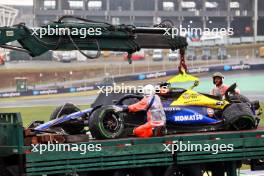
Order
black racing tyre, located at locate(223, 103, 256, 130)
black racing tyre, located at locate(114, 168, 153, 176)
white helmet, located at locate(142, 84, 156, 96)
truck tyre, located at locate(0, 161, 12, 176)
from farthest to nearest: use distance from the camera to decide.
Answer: black racing tyre, located at locate(223, 103, 256, 130), white helmet, located at locate(142, 84, 156, 96), black racing tyre, located at locate(114, 168, 153, 176), truck tyre, located at locate(0, 161, 12, 176)

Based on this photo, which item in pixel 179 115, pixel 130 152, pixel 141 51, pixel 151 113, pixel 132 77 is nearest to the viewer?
pixel 130 152

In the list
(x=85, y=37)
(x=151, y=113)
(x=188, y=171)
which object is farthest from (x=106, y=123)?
(x=188, y=171)

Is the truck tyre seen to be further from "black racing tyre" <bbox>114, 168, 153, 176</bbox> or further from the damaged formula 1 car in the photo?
"black racing tyre" <bbox>114, 168, 153, 176</bbox>

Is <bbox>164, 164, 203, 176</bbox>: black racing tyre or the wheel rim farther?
<bbox>164, 164, 203, 176</bbox>: black racing tyre

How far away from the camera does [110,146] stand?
12.1 m

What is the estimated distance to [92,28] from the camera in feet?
43.0

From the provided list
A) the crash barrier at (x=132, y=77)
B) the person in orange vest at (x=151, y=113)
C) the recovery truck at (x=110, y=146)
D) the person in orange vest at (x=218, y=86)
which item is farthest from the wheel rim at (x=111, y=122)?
the crash barrier at (x=132, y=77)

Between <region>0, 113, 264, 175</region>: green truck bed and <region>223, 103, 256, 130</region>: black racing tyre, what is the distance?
0.41m

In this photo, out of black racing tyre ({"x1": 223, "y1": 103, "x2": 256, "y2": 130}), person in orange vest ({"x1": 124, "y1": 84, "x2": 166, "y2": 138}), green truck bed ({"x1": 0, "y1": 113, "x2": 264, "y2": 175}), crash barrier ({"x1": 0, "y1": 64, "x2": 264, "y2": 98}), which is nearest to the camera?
green truck bed ({"x1": 0, "y1": 113, "x2": 264, "y2": 175})

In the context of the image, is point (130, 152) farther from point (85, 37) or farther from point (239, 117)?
point (239, 117)

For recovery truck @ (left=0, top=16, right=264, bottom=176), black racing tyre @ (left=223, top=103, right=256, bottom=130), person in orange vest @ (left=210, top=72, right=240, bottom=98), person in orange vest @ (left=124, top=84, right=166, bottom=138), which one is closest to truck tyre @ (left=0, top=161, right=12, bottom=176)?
recovery truck @ (left=0, top=16, right=264, bottom=176)

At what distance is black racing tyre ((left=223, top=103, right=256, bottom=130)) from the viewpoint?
13938 mm

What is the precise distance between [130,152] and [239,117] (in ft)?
9.17

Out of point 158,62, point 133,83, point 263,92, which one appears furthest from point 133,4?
point 263,92
